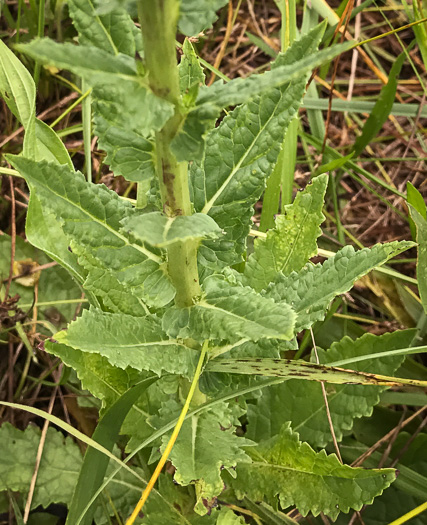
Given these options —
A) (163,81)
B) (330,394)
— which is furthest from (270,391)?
(163,81)

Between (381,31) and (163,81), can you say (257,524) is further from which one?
(381,31)

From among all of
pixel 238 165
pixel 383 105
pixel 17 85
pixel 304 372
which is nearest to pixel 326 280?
pixel 304 372

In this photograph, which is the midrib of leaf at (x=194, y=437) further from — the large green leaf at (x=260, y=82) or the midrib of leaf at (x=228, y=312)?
the large green leaf at (x=260, y=82)

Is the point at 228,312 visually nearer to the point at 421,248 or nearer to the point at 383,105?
the point at 421,248

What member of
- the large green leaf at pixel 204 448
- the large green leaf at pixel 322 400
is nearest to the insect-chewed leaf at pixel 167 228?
the large green leaf at pixel 204 448

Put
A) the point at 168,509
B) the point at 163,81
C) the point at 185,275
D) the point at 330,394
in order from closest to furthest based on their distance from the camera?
1. the point at 163,81
2. the point at 185,275
3. the point at 168,509
4. the point at 330,394

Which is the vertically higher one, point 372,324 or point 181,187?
point 181,187
